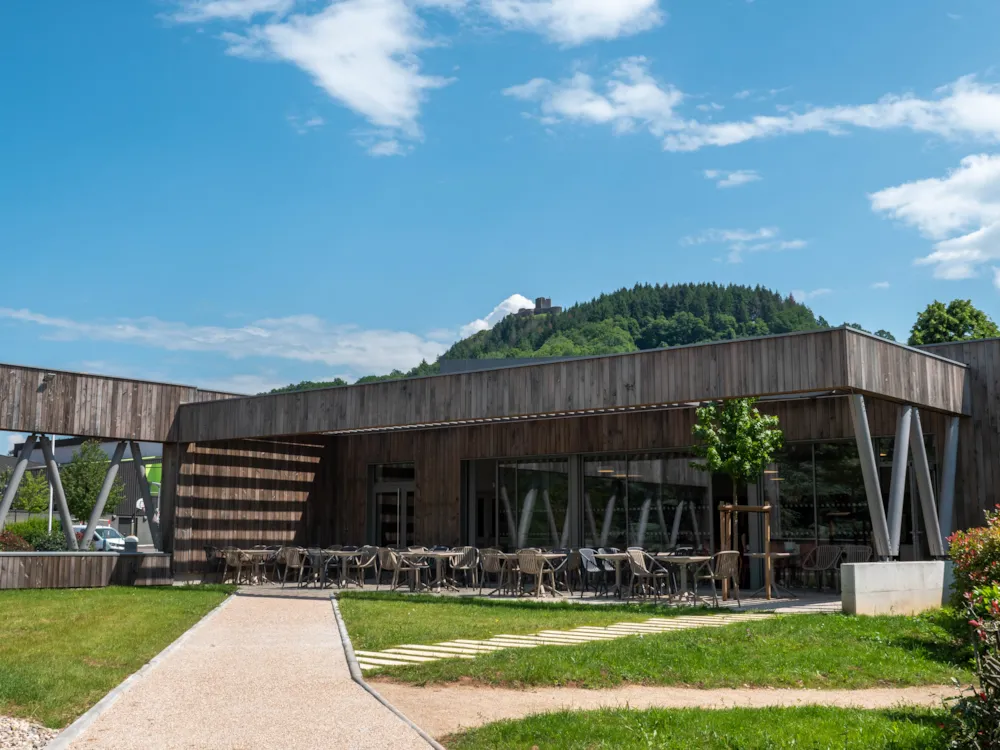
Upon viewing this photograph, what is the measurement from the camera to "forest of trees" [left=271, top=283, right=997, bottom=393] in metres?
57.6

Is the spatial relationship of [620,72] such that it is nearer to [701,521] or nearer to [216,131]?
[701,521]

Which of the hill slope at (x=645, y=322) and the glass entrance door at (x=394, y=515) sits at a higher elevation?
the hill slope at (x=645, y=322)

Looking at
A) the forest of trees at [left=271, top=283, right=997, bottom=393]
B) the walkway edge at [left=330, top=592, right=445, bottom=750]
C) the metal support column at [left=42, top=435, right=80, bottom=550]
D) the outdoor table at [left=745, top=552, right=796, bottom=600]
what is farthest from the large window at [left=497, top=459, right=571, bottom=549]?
the forest of trees at [left=271, top=283, right=997, bottom=393]

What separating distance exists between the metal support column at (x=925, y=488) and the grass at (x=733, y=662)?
15.2 feet

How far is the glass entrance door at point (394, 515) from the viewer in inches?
845

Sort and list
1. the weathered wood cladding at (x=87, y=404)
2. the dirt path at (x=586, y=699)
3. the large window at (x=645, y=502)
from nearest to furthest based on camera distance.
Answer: the dirt path at (x=586, y=699) → the weathered wood cladding at (x=87, y=404) → the large window at (x=645, y=502)

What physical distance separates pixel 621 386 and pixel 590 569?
3081 mm

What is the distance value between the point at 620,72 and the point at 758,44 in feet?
16.5

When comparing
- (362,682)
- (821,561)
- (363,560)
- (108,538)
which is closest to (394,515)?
(363,560)

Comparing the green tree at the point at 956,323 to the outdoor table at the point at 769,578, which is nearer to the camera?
the outdoor table at the point at 769,578

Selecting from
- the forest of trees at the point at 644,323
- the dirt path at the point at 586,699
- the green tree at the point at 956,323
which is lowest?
the dirt path at the point at 586,699

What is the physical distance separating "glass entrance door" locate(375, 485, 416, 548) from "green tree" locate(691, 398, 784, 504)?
8.96 m

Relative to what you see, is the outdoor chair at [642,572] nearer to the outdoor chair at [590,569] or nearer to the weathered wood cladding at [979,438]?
the outdoor chair at [590,569]

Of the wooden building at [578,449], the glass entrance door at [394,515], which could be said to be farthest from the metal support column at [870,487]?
the glass entrance door at [394,515]
